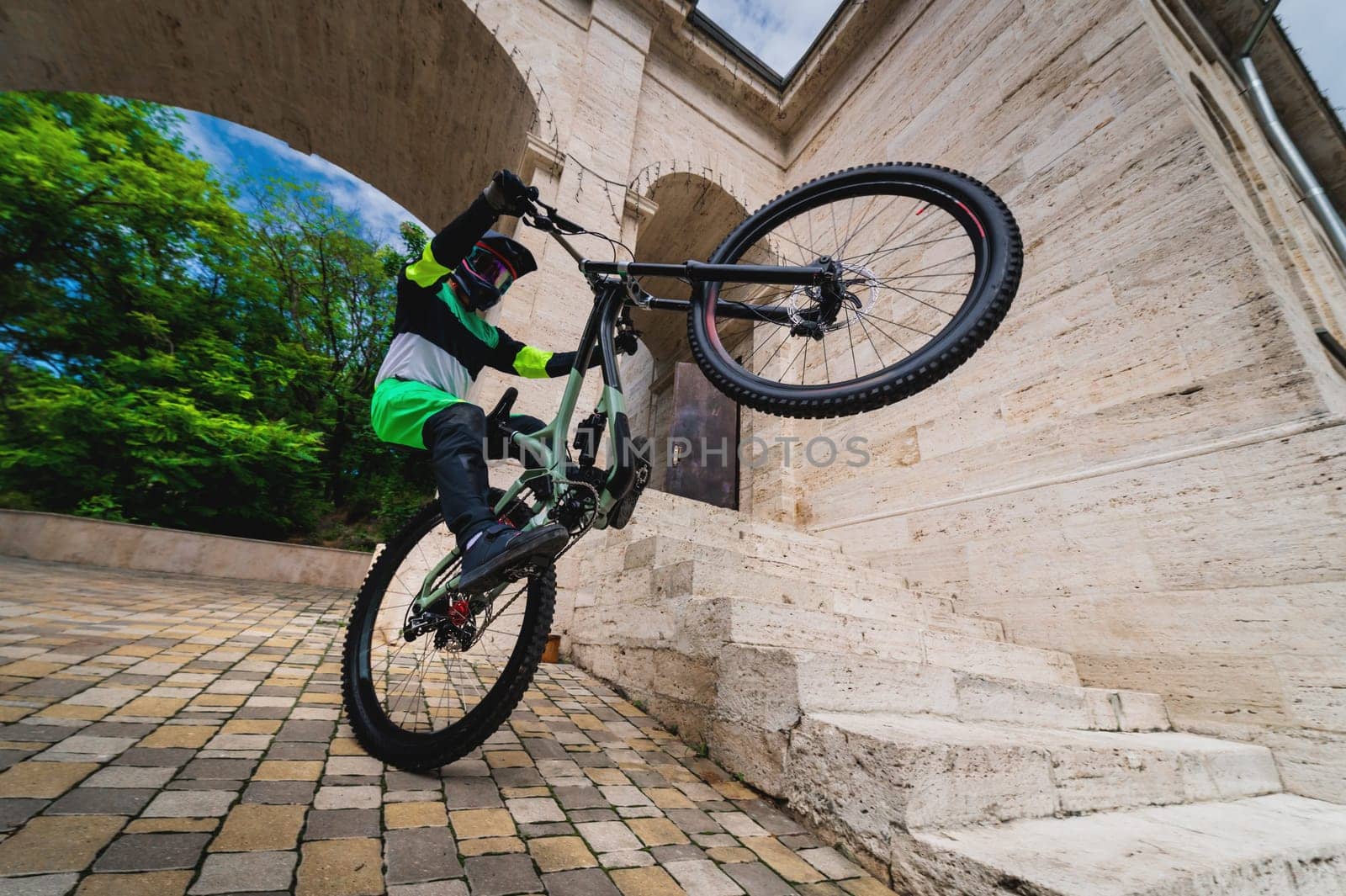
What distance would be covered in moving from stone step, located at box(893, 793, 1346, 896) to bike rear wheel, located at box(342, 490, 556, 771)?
1179 mm

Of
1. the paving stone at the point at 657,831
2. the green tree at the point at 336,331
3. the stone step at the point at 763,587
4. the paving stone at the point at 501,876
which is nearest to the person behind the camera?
the paving stone at the point at 501,876

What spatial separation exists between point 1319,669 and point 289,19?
11.8 m

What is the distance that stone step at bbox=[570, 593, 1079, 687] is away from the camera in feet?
7.10

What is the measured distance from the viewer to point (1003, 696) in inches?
81.7

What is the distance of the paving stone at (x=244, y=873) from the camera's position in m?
0.96

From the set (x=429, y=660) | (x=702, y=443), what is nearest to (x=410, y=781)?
(x=429, y=660)

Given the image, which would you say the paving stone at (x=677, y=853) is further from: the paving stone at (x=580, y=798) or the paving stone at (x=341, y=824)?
the paving stone at (x=341, y=824)

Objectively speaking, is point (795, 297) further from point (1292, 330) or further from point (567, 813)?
point (1292, 330)

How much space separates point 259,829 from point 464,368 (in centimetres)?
155

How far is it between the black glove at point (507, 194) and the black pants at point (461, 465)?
0.71 metres

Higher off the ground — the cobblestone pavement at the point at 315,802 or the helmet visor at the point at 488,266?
the helmet visor at the point at 488,266

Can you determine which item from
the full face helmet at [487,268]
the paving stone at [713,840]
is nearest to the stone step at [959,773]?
the paving stone at [713,840]

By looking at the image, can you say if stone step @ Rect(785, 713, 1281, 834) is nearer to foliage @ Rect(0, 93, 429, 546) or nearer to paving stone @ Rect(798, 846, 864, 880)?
paving stone @ Rect(798, 846, 864, 880)

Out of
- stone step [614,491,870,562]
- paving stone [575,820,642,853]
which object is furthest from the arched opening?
paving stone [575,820,642,853]
